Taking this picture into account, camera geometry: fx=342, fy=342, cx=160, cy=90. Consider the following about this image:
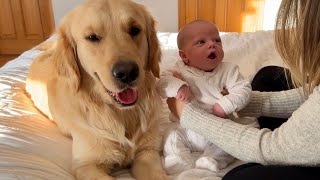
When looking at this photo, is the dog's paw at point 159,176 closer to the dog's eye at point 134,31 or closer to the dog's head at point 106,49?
the dog's head at point 106,49

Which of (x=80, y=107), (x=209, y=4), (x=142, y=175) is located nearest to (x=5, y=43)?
(x=209, y=4)

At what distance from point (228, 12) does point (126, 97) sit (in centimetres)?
248

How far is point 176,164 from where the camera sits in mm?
1104

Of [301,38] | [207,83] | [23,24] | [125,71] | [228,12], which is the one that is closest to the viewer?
[301,38]

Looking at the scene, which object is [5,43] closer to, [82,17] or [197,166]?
[82,17]

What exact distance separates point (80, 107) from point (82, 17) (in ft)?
1.01

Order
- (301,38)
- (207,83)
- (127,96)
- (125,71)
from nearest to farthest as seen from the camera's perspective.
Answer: (301,38) < (125,71) < (127,96) < (207,83)

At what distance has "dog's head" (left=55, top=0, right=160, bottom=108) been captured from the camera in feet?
3.47

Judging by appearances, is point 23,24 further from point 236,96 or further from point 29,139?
point 236,96

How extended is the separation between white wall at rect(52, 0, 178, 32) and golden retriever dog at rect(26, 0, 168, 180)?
2.19 m

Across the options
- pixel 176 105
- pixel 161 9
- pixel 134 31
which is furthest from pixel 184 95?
pixel 161 9

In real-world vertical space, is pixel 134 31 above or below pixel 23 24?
above

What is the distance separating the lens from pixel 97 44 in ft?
3.66

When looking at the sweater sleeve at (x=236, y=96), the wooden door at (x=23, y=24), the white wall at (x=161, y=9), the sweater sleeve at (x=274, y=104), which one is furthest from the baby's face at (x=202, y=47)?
the wooden door at (x=23, y=24)
